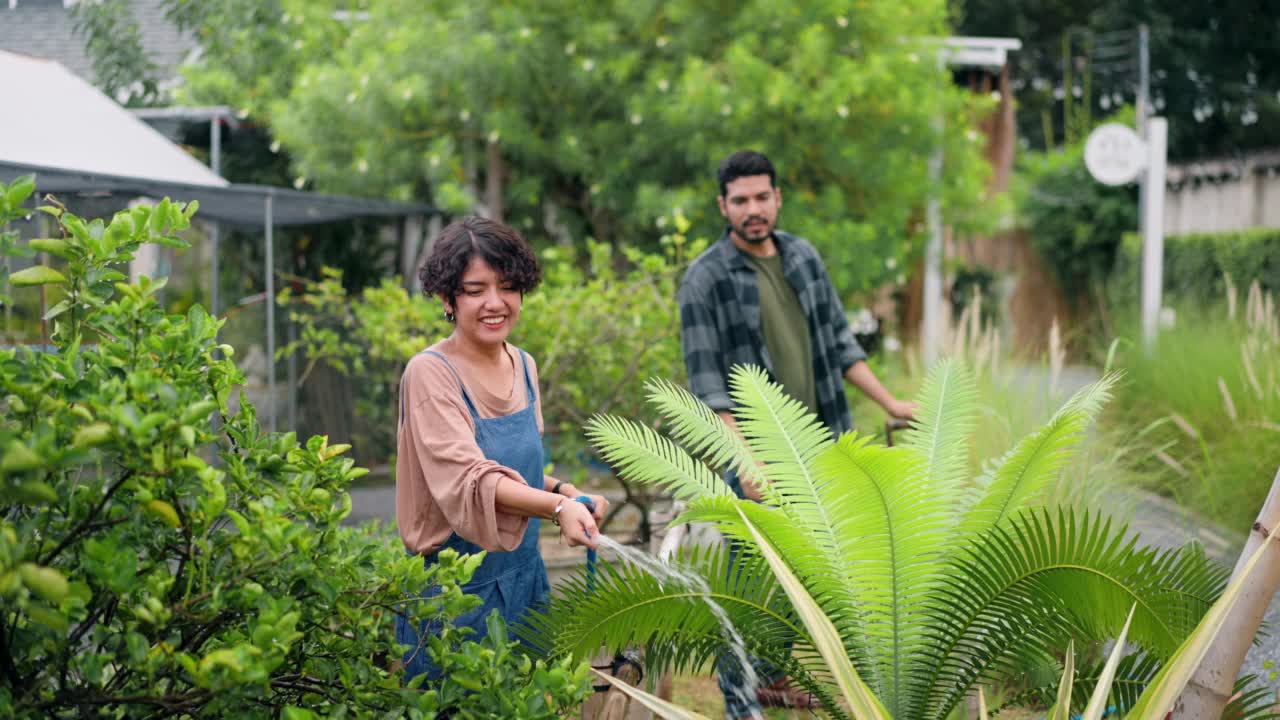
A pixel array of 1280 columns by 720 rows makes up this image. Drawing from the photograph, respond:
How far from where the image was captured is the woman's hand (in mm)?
2264

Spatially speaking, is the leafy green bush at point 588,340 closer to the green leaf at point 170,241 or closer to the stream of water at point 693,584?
the stream of water at point 693,584

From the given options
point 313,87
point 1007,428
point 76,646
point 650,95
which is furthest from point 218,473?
point 313,87

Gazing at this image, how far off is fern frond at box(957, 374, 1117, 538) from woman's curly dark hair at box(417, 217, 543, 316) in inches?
44.6

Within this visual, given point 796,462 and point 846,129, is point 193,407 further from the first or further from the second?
point 846,129

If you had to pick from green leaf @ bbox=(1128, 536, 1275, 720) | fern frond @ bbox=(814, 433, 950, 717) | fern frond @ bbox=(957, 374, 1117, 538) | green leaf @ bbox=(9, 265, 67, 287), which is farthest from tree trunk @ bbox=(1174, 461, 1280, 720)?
green leaf @ bbox=(9, 265, 67, 287)

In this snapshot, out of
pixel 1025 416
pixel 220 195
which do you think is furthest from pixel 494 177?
pixel 1025 416

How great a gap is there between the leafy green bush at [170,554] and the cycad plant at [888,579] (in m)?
0.52

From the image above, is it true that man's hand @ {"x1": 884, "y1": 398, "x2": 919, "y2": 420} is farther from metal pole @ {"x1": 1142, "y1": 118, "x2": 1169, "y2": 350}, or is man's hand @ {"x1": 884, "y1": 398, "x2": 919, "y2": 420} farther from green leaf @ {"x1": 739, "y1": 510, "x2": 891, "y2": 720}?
metal pole @ {"x1": 1142, "y1": 118, "x2": 1169, "y2": 350}

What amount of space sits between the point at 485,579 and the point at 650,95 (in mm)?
7875

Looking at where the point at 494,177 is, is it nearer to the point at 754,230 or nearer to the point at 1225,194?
the point at 754,230

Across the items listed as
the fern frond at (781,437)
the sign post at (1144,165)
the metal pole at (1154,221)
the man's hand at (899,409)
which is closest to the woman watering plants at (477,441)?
the fern frond at (781,437)

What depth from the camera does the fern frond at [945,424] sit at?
296cm

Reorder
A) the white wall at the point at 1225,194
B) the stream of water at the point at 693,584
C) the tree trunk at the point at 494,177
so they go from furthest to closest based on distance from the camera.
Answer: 1. the white wall at the point at 1225,194
2. the tree trunk at the point at 494,177
3. the stream of water at the point at 693,584

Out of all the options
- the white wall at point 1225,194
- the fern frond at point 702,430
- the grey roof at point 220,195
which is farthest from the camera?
the white wall at point 1225,194
